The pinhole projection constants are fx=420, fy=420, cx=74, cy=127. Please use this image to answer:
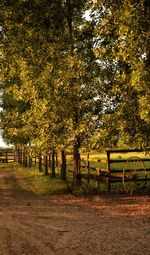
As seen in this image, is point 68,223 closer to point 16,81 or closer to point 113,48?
point 113,48

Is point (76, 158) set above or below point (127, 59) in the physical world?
below

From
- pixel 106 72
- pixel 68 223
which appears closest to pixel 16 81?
pixel 106 72

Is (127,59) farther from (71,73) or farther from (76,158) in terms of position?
(76,158)

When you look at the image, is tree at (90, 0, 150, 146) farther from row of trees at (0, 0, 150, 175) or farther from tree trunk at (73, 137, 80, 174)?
tree trunk at (73, 137, 80, 174)

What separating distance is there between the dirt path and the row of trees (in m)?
3.48

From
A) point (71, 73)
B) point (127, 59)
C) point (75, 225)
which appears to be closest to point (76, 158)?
point (71, 73)

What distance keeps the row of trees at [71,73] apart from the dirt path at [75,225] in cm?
348

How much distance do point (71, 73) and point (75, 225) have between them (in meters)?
10.1

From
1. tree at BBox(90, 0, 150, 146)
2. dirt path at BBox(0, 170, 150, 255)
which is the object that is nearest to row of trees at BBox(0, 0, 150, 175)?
tree at BBox(90, 0, 150, 146)

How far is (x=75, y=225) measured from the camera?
46.4 feet

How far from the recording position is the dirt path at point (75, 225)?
→ 10.8 metres

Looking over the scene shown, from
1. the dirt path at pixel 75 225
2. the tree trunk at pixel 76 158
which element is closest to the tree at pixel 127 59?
the tree trunk at pixel 76 158

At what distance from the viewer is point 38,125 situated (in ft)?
75.5

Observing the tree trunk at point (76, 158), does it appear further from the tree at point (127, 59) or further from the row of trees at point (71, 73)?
the tree at point (127, 59)
